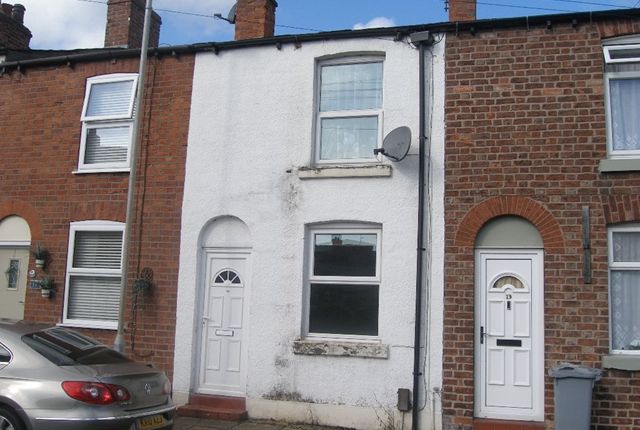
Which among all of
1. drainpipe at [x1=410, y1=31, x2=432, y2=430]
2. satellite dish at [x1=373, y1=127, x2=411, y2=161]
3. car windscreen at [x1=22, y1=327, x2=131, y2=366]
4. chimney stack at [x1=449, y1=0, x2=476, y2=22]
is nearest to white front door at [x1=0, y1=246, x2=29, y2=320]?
car windscreen at [x1=22, y1=327, x2=131, y2=366]

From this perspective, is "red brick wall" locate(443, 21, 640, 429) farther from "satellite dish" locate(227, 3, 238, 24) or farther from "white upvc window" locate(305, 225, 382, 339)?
"satellite dish" locate(227, 3, 238, 24)

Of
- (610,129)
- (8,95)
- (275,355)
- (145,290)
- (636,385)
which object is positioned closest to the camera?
(636,385)

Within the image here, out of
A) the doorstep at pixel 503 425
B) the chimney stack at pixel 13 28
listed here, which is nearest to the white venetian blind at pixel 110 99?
the chimney stack at pixel 13 28

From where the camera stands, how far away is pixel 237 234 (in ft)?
32.1

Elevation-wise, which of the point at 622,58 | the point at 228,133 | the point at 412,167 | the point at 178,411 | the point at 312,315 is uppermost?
the point at 622,58

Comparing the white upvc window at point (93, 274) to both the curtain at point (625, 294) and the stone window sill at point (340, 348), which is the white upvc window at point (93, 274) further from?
the curtain at point (625, 294)

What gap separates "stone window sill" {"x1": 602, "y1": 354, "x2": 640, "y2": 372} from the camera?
25.8ft

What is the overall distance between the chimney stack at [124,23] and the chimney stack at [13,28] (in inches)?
70.6

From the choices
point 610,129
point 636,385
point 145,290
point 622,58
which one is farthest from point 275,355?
point 622,58

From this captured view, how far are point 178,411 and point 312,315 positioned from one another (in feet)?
7.62

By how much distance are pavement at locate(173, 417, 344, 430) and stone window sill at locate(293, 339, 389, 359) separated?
38.0 inches

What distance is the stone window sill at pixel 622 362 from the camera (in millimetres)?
7855

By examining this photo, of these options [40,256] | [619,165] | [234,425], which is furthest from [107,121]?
[619,165]

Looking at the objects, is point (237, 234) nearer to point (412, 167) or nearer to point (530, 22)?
point (412, 167)
